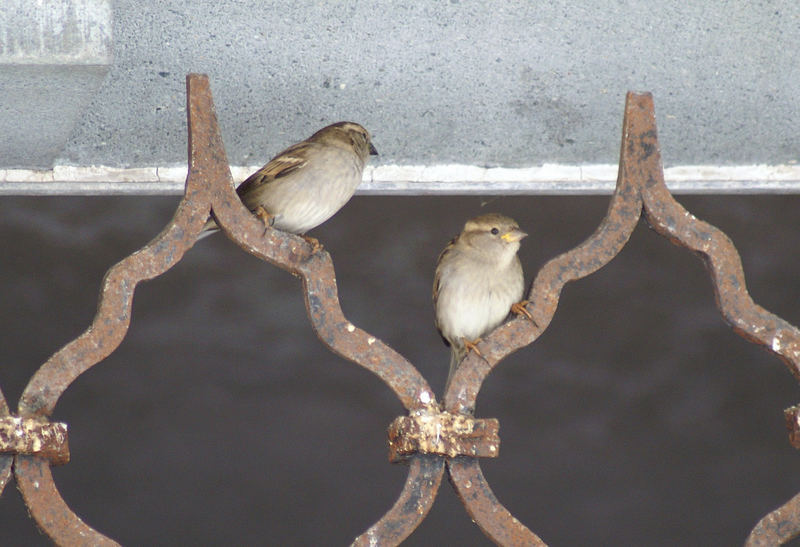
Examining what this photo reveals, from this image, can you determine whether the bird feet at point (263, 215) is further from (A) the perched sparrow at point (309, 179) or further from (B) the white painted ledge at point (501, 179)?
(B) the white painted ledge at point (501, 179)

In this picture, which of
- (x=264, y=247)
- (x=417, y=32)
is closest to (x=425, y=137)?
(x=417, y=32)

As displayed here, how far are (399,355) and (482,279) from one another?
1.04m

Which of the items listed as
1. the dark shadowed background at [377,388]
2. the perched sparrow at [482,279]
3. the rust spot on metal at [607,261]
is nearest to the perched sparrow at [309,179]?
the perched sparrow at [482,279]

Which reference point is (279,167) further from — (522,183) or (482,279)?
(482,279)

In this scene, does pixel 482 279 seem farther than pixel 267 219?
Yes

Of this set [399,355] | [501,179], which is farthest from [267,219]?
[399,355]

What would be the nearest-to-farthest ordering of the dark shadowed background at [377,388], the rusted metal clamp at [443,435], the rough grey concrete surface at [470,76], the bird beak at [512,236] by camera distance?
the rusted metal clamp at [443,435] → the rough grey concrete surface at [470,76] → the bird beak at [512,236] → the dark shadowed background at [377,388]

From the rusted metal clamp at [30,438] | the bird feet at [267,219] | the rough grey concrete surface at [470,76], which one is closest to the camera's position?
the rusted metal clamp at [30,438]

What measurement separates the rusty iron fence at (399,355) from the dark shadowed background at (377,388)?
6.28 ft

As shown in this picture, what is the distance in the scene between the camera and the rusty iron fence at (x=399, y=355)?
1.80 m

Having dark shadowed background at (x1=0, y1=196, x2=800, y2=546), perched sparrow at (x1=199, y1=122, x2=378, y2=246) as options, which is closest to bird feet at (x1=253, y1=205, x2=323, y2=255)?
perched sparrow at (x1=199, y1=122, x2=378, y2=246)

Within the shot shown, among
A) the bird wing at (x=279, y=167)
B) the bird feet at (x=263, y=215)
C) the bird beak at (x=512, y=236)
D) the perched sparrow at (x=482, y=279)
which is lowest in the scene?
the perched sparrow at (x=482, y=279)

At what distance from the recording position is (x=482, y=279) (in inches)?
115

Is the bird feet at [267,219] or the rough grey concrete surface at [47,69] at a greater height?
the rough grey concrete surface at [47,69]
